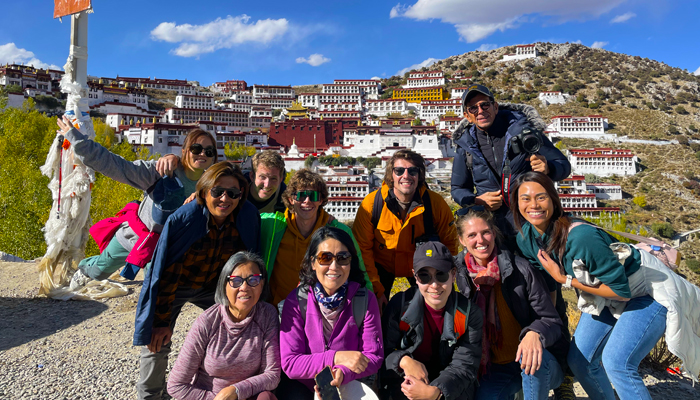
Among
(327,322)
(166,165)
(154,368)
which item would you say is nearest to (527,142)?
(327,322)

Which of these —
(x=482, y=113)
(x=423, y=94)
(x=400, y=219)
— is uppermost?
(x=423, y=94)

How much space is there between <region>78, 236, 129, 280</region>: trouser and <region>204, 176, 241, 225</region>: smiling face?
62.5 inches

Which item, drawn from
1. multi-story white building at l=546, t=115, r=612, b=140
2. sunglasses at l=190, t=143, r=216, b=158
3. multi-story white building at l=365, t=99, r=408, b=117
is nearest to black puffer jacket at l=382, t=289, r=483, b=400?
sunglasses at l=190, t=143, r=216, b=158

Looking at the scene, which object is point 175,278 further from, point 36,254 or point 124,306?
point 36,254

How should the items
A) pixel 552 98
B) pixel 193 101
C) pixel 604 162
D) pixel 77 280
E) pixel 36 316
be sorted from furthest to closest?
pixel 552 98 → pixel 193 101 → pixel 604 162 → pixel 77 280 → pixel 36 316

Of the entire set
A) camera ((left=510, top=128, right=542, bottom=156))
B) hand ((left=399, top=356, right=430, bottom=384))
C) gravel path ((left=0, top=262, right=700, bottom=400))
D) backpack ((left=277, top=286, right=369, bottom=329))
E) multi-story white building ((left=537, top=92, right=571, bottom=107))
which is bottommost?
gravel path ((left=0, top=262, right=700, bottom=400))

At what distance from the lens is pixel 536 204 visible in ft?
7.75

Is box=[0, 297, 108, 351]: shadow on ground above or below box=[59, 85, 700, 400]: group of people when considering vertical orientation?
below

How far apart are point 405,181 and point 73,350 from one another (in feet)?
11.9

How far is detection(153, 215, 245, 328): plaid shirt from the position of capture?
8.36 ft

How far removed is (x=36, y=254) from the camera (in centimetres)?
1217

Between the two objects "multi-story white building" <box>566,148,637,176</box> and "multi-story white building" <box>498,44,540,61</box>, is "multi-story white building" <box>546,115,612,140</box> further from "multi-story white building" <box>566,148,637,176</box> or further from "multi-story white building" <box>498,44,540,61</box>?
"multi-story white building" <box>498,44,540,61</box>

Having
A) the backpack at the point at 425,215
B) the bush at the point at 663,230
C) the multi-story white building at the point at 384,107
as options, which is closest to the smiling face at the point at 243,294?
the backpack at the point at 425,215

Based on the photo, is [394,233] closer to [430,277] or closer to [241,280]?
[430,277]
